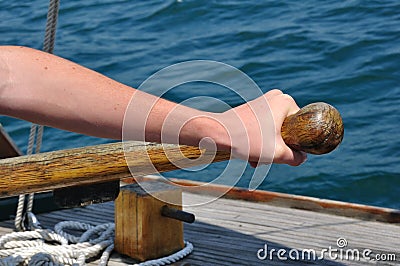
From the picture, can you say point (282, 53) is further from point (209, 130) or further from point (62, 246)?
point (209, 130)

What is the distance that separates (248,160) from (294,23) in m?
6.35

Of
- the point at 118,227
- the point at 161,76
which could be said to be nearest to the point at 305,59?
the point at 118,227

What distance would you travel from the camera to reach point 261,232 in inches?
120

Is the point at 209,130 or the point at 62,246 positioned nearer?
the point at 209,130

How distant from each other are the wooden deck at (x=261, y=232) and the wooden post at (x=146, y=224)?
0.06 m

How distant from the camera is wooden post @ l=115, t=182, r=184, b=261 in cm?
274

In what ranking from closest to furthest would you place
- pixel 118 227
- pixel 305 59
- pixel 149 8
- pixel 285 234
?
pixel 118 227 < pixel 285 234 < pixel 305 59 < pixel 149 8

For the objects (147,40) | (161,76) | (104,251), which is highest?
(147,40)

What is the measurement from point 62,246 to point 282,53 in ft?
14.9

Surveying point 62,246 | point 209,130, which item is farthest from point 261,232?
point 209,130

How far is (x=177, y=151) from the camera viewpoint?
5.34 feet

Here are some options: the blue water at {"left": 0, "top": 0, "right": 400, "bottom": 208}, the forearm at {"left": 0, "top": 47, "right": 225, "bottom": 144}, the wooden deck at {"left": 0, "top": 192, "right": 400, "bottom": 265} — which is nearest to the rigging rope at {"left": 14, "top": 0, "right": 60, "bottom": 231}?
the wooden deck at {"left": 0, "top": 192, "right": 400, "bottom": 265}

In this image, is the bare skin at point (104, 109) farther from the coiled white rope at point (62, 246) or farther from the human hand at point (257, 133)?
the coiled white rope at point (62, 246)

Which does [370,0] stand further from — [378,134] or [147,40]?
[378,134]
